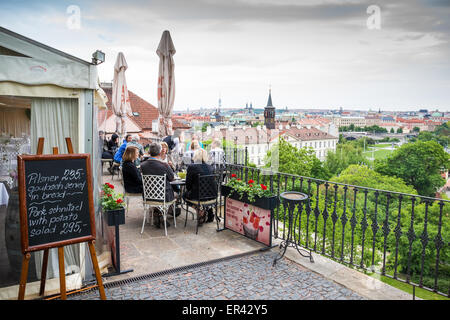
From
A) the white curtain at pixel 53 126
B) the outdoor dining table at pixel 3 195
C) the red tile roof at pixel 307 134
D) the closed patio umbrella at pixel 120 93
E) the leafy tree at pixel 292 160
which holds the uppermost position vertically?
the closed patio umbrella at pixel 120 93

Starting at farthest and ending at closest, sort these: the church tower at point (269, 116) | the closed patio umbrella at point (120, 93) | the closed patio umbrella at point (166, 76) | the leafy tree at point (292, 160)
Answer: the church tower at point (269, 116), the leafy tree at point (292, 160), the closed patio umbrella at point (120, 93), the closed patio umbrella at point (166, 76)

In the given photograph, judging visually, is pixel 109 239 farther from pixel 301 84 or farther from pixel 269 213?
pixel 301 84

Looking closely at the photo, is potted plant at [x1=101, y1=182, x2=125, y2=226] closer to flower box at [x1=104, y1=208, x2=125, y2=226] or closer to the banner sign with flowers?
flower box at [x1=104, y1=208, x2=125, y2=226]

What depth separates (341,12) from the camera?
16.2 meters

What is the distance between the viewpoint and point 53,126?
350cm

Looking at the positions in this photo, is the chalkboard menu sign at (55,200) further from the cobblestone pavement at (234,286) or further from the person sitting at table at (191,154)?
the person sitting at table at (191,154)

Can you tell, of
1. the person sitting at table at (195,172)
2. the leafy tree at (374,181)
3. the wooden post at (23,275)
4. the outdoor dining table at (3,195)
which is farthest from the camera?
the leafy tree at (374,181)

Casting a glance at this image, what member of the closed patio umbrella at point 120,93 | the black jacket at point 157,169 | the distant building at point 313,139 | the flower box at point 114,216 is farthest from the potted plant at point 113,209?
the distant building at point 313,139

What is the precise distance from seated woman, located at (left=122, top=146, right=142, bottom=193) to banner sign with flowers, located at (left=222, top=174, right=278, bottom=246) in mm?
1720

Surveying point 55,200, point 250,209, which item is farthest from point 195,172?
point 55,200

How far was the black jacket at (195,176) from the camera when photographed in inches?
223

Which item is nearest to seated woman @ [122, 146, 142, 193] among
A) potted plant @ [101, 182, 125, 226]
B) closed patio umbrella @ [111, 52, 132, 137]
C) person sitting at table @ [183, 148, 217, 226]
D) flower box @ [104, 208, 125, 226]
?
person sitting at table @ [183, 148, 217, 226]

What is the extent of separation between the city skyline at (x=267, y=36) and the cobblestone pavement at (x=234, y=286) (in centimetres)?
261
